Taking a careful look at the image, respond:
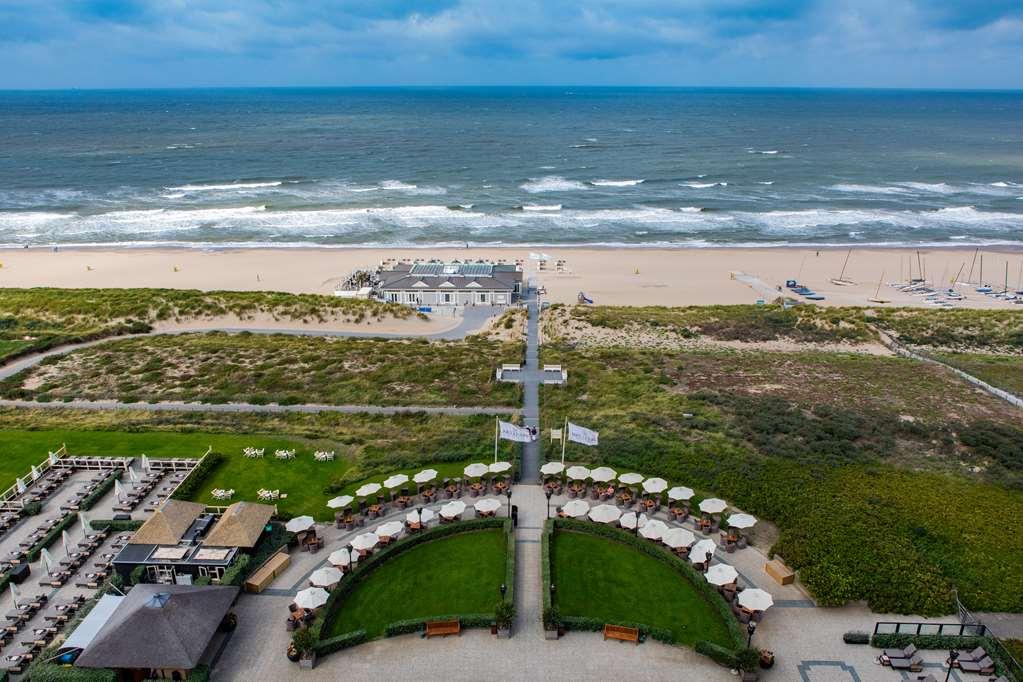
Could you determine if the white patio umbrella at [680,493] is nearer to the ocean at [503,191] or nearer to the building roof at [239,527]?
the building roof at [239,527]

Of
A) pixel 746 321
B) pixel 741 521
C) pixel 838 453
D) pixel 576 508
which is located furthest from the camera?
pixel 746 321

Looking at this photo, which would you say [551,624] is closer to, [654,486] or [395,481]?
[654,486]

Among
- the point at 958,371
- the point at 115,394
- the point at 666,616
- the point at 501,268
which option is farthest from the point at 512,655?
the point at 501,268

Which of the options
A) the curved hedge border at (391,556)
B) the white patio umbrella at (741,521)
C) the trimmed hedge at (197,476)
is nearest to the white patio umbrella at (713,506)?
the white patio umbrella at (741,521)

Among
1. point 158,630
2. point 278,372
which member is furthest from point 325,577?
point 278,372

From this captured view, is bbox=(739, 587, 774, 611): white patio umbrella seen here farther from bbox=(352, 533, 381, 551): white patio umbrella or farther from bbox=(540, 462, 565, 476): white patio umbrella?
bbox=(352, 533, 381, 551): white patio umbrella

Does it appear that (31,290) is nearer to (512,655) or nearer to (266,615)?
(266,615)
